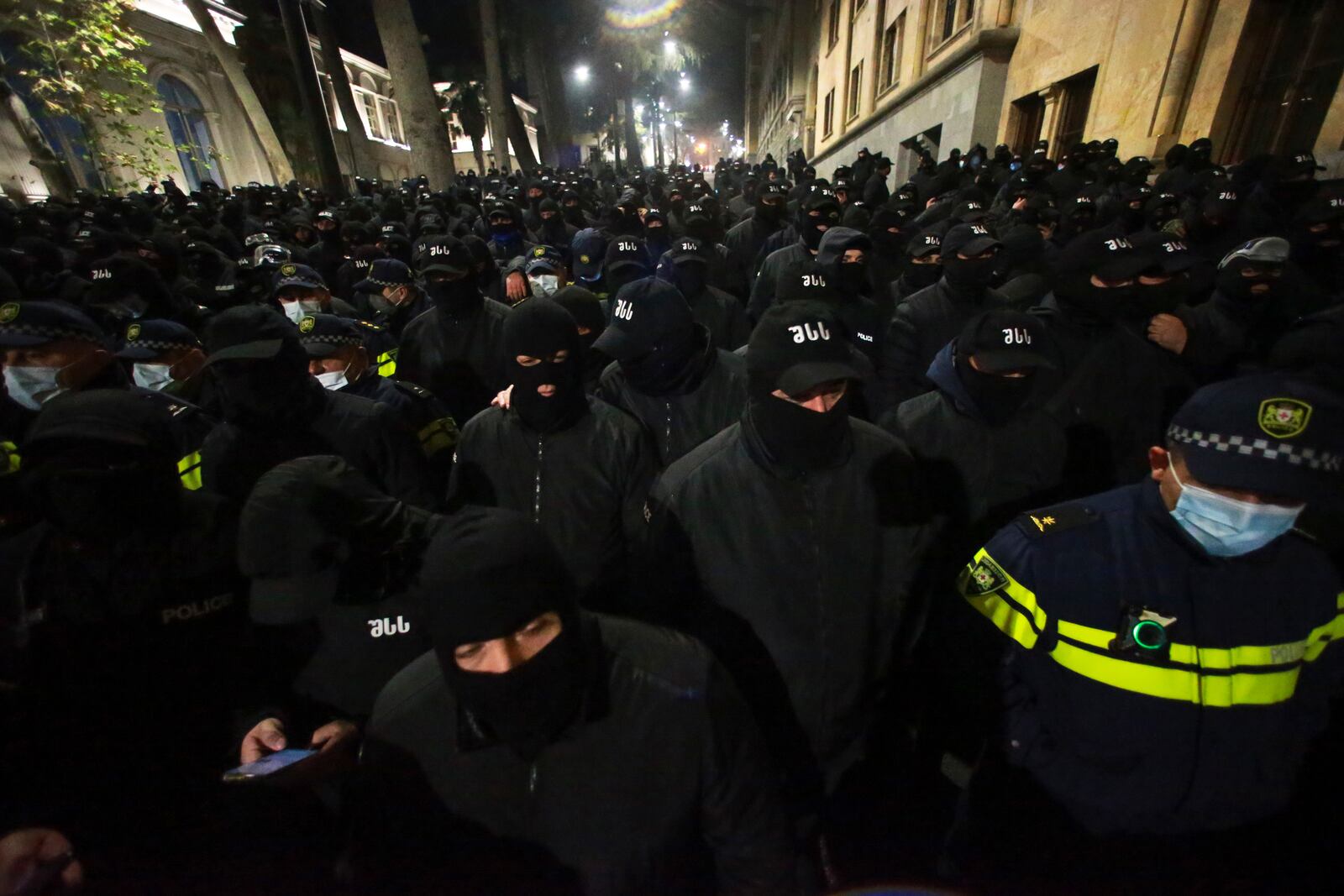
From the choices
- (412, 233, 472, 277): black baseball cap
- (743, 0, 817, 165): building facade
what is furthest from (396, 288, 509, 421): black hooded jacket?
(743, 0, 817, 165): building facade

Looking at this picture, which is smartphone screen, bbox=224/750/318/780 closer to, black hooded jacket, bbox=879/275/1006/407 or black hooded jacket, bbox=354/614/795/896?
black hooded jacket, bbox=354/614/795/896

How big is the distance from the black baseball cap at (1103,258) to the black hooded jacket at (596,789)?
10.2ft

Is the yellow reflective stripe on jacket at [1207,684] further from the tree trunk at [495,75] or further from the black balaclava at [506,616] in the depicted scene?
the tree trunk at [495,75]

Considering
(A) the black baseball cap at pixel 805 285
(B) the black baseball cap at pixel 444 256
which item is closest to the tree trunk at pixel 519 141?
(B) the black baseball cap at pixel 444 256

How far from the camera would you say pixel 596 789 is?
1.36 m

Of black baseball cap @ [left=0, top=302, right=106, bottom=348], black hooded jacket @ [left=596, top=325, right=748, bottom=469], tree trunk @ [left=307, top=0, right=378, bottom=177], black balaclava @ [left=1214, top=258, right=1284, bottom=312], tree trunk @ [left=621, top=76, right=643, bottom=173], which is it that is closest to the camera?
black baseball cap @ [left=0, top=302, right=106, bottom=348]

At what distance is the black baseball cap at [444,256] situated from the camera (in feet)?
13.5

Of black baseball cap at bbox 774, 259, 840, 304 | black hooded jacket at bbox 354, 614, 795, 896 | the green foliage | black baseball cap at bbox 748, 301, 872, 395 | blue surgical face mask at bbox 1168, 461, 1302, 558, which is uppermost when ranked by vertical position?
the green foliage

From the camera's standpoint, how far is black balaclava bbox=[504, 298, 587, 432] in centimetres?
256

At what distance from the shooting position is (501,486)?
2.69 metres

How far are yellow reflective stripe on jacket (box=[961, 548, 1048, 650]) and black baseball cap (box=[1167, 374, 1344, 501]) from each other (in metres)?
0.53

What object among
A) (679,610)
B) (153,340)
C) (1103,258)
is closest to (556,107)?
(153,340)

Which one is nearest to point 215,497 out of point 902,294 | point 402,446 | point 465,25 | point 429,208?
point 402,446

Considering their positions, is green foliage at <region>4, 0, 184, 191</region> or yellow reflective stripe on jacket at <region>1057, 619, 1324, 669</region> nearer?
yellow reflective stripe on jacket at <region>1057, 619, 1324, 669</region>
